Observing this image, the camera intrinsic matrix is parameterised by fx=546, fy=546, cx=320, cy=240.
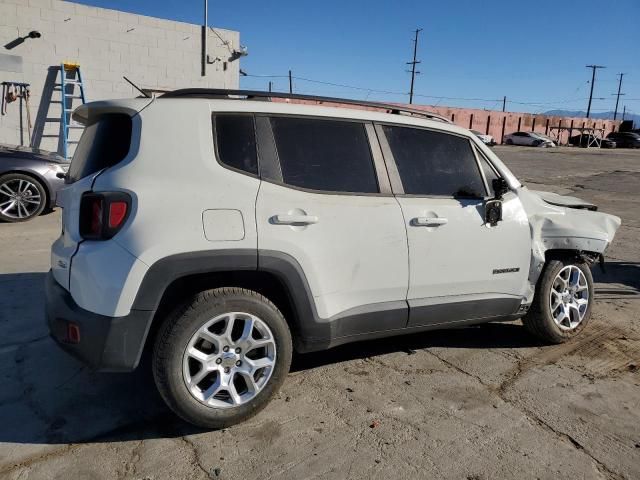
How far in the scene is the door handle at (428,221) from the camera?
3439 mm

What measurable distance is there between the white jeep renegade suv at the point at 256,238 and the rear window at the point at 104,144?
0.01 meters

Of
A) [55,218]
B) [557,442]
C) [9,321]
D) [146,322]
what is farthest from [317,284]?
[55,218]

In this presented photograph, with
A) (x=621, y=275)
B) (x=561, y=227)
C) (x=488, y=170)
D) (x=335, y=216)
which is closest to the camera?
(x=335, y=216)

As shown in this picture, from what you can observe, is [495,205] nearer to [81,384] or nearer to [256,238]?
[256,238]

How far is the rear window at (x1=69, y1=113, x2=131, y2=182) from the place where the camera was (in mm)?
2881

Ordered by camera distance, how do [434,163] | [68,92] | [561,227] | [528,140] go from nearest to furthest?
[434,163]
[561,227]
[68,92]
[528,140]

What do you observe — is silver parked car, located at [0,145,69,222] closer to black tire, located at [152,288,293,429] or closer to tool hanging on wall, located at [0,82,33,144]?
tool hanging on wall, located at [0,82,33,144]

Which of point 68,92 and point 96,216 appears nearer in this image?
point 96,216

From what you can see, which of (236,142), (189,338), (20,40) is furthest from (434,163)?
(20,40)

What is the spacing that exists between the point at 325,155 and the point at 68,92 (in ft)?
40.9

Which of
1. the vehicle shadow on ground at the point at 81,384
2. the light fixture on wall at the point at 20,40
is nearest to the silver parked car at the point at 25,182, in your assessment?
the vehicle shadow on ground at the point at 81,384

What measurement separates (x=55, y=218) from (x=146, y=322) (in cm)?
678

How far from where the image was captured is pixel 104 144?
300cm

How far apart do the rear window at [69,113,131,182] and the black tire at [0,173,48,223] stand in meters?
5.59
